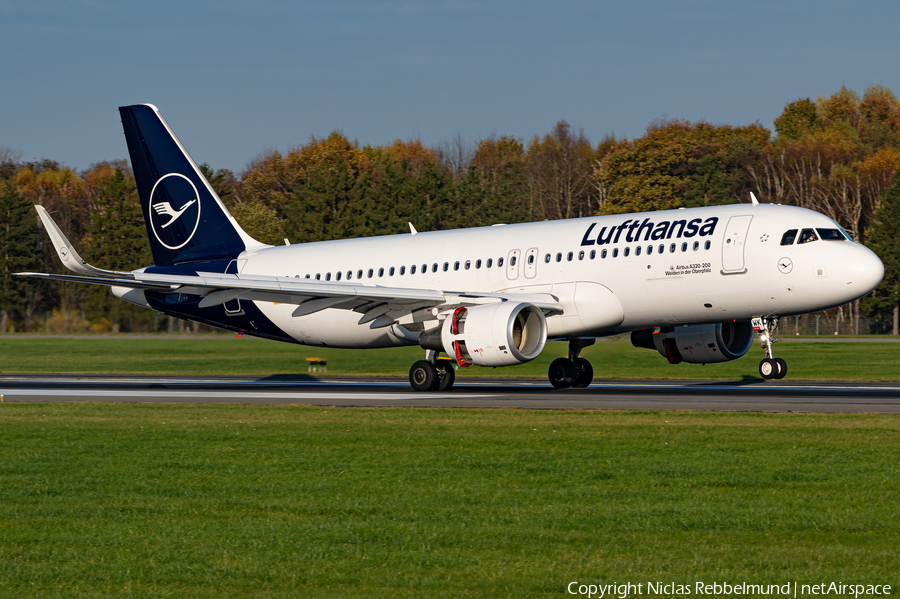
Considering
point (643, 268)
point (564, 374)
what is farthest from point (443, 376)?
point (643, 268)

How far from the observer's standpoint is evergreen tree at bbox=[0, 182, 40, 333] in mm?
87562

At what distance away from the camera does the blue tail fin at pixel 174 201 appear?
34.2m

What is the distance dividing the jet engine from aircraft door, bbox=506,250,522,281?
181 cm

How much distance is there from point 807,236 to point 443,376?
9914 millimetres

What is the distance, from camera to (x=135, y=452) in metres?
15.1

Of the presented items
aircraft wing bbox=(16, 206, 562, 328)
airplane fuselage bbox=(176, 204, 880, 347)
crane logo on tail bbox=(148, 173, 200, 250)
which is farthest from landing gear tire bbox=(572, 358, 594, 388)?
crane logo on tail bbox=(148, 173, 200, 250)

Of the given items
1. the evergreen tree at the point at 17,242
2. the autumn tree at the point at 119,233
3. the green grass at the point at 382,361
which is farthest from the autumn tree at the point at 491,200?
the green grass at the point at 382,361

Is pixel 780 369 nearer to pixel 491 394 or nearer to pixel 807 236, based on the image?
pixel 807 236

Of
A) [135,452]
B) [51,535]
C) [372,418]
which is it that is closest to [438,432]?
[372,418]

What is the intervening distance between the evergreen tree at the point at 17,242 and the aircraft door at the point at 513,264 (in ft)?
220

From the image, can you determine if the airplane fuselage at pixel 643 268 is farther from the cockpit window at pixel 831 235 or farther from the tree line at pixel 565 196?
the tree line at pixel 565 196

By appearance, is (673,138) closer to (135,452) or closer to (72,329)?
(72,329)

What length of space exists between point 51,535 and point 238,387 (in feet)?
72.9

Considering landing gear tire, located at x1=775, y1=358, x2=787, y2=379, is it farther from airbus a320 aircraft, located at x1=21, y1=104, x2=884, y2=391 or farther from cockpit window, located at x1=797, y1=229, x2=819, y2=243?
cockpit window, located at x1=797, y1=229, x2=819, y2=243
